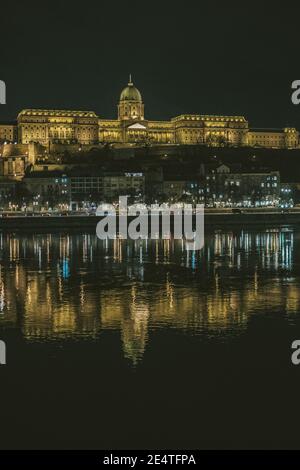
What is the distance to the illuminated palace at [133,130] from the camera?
7488 cm

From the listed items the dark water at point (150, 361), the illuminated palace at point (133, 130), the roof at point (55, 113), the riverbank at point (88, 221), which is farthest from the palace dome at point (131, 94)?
the dark water at point (150, 361)

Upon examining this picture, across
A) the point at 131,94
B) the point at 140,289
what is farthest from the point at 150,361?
the point at 131,94

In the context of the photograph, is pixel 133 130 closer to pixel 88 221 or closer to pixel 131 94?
pixel 131 94

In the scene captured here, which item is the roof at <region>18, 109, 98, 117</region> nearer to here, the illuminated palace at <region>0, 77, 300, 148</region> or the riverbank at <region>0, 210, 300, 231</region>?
the illuminated palace at <region>0, 77, 300, 148</region>

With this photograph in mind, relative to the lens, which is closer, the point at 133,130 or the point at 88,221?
the point at 88,221

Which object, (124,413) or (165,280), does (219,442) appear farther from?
(165,280)

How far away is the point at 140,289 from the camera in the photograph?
13.7 m

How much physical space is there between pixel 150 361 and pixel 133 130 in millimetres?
69773

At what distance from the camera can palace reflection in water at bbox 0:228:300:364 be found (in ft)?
32.8

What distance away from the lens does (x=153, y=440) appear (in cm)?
620

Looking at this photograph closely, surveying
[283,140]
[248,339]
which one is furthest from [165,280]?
[283,140]

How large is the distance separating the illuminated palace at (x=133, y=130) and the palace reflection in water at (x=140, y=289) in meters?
52.4

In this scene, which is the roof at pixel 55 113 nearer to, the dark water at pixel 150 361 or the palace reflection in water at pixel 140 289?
the palace reflection in water at pixel 140 289

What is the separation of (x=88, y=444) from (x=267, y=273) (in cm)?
1040
